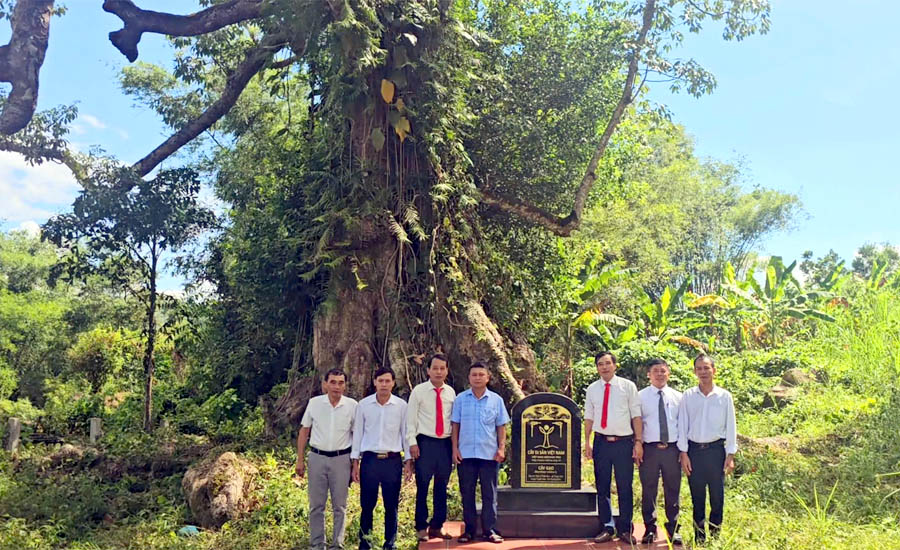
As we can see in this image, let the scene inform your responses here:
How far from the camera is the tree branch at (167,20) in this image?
1028 cm

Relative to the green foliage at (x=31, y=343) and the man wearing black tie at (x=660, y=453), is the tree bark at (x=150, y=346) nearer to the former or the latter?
the green foliage at (x=31, y=343)

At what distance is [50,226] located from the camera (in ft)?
35.5

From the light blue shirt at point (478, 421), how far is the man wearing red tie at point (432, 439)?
12 centimetres

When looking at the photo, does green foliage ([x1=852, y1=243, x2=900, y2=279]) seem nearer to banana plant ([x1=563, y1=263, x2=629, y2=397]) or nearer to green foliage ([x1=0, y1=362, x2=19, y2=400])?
banana plant ([x1=563, y1=263, x2=629, y2=397])

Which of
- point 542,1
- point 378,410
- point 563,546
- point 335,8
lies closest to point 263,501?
point 378,410

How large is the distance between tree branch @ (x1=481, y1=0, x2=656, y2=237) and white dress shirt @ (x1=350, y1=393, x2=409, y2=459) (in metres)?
5.96

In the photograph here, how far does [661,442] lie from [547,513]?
1.26m

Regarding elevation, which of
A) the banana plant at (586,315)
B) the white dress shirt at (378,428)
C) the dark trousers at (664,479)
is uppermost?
the banana plant at (586,315)

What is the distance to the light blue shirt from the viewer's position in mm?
5695

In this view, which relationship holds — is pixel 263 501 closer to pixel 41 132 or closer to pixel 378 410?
pixel 378 410

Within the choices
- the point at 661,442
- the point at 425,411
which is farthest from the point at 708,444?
the point at 425,411

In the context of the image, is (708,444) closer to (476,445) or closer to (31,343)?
(476,445)

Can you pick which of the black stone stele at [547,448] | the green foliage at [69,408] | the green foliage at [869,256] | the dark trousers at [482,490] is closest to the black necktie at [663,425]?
the black stone stele at [547,448]

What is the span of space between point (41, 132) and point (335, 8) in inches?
276
